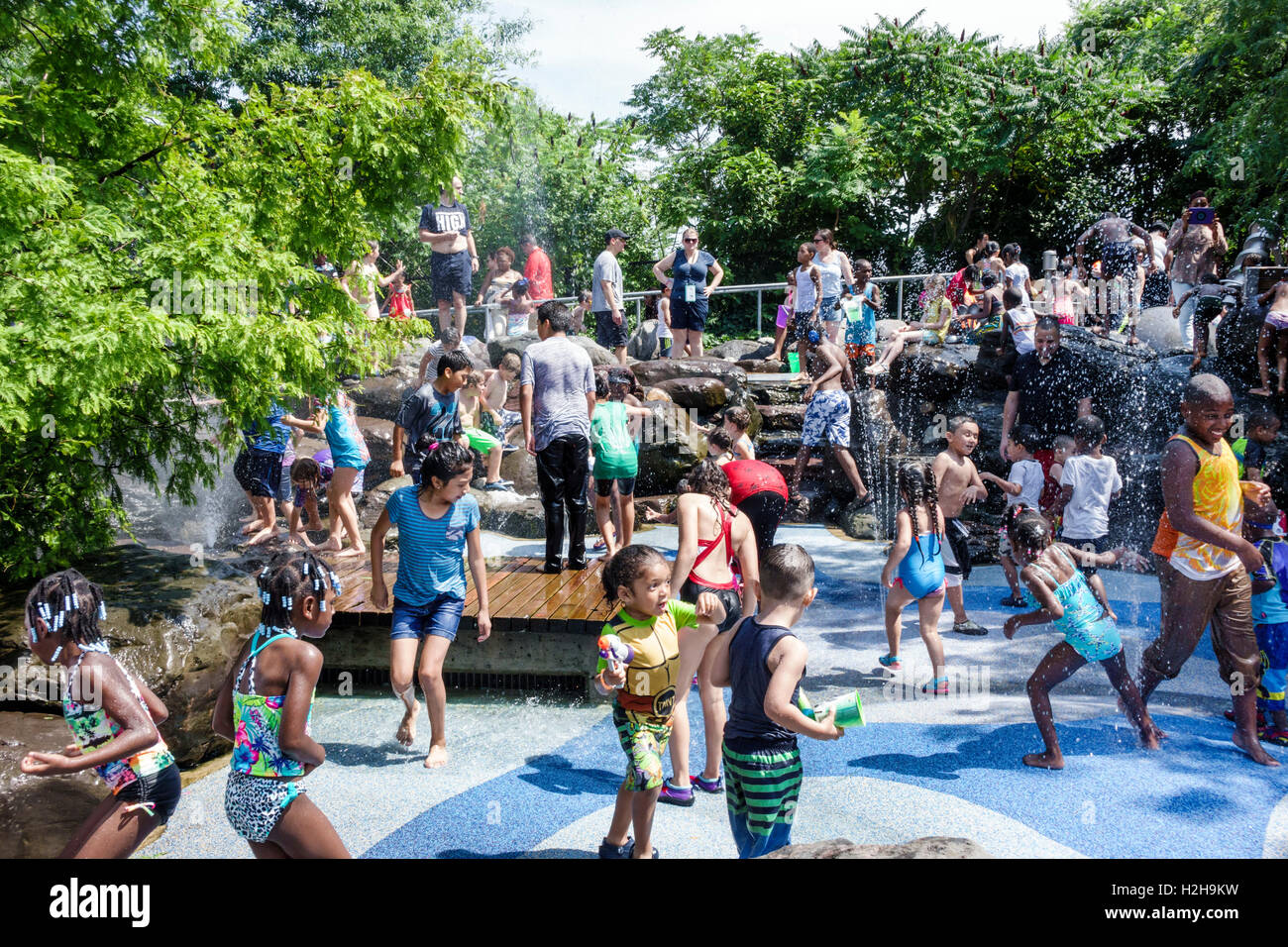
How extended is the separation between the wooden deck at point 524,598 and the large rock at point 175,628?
75cm

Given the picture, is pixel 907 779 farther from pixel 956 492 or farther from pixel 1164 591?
pixel 956 492

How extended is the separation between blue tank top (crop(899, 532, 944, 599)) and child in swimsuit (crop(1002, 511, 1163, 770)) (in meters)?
0.80

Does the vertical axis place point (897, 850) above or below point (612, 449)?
below

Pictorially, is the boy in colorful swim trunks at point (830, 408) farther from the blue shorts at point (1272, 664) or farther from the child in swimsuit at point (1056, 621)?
the blue shorts at point (1272, 664)

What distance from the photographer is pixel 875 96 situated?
72.8ft

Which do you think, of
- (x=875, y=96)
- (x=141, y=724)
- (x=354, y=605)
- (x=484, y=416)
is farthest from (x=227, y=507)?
(x=875, y=96)

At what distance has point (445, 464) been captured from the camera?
4.73 m

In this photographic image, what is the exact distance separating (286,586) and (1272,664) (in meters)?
5.23

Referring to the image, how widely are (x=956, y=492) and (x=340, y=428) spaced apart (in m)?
5.01

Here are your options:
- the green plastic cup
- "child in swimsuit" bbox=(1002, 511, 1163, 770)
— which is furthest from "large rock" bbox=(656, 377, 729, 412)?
the green plastic cup

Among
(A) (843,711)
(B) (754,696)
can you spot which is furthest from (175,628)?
(A) (843,711)

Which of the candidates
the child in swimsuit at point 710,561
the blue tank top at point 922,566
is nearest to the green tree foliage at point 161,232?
the child in swimsuit at point 710,561

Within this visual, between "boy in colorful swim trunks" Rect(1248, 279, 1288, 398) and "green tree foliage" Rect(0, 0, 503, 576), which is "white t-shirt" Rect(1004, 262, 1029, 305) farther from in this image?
"green tree foliage" Rect(0, 0, 503, 576)

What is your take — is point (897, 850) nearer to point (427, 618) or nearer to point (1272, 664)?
point (427, 618)
